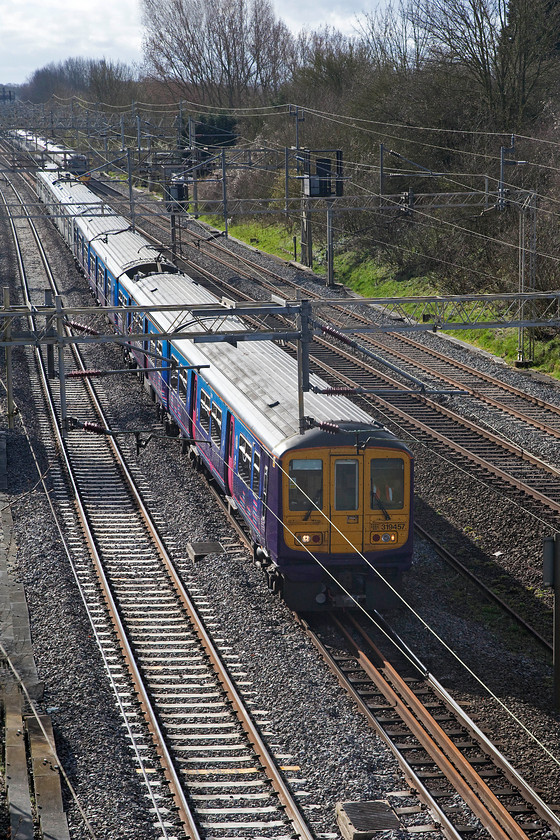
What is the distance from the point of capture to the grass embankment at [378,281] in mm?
22844

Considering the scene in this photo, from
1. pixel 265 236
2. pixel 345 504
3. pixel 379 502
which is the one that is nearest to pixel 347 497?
pixel 345 504

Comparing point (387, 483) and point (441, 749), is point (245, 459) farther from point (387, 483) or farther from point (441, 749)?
point (441, 749)

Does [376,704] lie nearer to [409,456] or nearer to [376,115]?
[409,456]

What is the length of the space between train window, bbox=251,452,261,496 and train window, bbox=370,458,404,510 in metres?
1.43

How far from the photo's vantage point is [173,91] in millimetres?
67188

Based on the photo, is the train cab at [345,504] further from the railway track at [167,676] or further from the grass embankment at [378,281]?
the grass embankment at [378,281]

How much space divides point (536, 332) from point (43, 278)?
17.6 m

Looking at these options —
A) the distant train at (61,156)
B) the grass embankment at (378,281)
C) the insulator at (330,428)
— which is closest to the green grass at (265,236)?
the grass embankment at (378,281)

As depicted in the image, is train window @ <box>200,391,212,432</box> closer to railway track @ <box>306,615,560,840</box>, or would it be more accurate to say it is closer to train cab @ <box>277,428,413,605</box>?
train cab @ <box>277,428,413,605</box>

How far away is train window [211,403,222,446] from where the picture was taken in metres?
13.6

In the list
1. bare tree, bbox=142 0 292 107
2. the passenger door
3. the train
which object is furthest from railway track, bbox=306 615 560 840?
bare tree, bbox=142 0 292 107

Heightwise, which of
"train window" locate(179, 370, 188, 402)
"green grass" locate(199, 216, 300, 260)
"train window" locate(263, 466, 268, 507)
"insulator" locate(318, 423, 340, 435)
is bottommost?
"train window" locate(263, 466, 268, 507)

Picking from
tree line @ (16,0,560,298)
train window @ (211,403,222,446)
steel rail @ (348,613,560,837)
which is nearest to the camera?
steel rail @ (348,613,560,837)

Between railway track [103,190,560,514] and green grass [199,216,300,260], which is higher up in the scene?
green grass [199,216,300,260]
